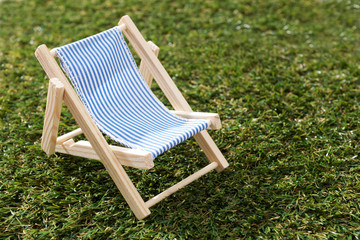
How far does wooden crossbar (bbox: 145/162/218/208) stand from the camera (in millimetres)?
3105

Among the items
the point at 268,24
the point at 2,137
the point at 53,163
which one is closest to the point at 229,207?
the point at 53,163

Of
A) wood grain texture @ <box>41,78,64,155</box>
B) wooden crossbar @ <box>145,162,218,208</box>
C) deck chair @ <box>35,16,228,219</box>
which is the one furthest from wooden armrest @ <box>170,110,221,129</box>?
wood grain texture @ <box>41,78,64,155</box>

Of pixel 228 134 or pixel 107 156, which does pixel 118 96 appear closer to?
pixel 107 156

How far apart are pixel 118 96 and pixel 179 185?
0.89m

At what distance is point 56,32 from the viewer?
626 cm

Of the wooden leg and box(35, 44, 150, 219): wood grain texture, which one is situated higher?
box(35, 44, 150, 219): wood grain texture

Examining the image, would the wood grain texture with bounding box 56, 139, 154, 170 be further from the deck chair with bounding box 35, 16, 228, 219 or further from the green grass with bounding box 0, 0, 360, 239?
the green grass with bounding box 0, 0, 360, 239

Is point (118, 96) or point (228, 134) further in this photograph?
point (228, 134)

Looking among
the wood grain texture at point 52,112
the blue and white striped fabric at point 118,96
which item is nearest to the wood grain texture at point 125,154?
the blue and white striped fabric at point 118,96

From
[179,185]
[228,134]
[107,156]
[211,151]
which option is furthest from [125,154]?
[228,134]

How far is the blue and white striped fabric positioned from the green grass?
0.47 m

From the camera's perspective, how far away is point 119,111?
3447mm

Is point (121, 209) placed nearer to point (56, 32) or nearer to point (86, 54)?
point (86, 54)

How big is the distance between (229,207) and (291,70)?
2.38 meters
